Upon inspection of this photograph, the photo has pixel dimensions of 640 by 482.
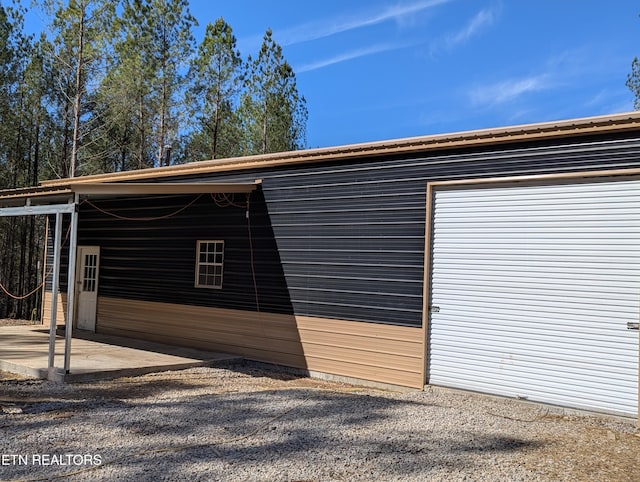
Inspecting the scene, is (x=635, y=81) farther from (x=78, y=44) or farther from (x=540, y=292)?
(x=78, y=44)

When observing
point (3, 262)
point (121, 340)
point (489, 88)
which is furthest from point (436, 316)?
point (3, 262)

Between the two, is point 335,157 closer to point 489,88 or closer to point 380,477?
point 380,477

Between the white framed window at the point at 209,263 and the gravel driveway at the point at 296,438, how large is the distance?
3134 millimetres

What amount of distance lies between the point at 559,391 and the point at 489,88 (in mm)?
17592

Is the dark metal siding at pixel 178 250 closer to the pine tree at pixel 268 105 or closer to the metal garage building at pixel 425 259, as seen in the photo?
the metal garage building at pixel 425 259

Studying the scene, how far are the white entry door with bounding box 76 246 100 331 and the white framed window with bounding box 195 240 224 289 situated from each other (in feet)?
10.5

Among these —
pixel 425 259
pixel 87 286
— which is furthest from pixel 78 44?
pixel 425 259

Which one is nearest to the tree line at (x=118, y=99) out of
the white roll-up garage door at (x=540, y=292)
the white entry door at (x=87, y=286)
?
the white entry door at (x=87, y=286)

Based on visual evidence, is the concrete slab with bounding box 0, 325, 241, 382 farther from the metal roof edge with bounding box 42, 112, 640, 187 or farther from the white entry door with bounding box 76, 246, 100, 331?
the metal roof edge with bounding box 42, 112, 640, 187

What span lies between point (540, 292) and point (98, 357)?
6.54 m

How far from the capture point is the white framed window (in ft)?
31.4

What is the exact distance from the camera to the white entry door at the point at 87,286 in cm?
1167

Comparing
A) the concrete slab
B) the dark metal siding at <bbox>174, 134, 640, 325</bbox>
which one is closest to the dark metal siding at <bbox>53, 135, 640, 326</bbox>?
the dark metal siding at <bbox>174, 134, 640, 325</bbox>

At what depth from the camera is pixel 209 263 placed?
384 inches
